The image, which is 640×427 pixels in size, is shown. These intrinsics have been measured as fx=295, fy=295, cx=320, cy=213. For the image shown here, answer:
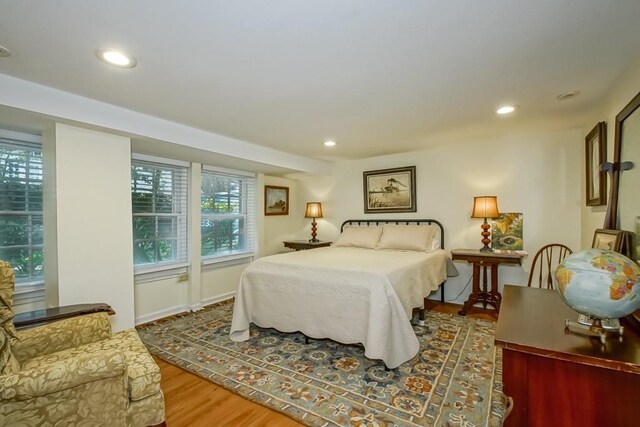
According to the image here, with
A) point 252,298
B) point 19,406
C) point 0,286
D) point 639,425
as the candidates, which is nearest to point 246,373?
point 252,298

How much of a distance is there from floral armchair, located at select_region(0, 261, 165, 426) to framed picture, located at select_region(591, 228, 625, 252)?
2.63m

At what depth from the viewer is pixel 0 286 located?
1.55 metres

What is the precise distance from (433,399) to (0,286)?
2.60 meters

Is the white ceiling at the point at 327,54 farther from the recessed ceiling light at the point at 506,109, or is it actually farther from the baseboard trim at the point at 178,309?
the baseboard trim at the point at 178,309

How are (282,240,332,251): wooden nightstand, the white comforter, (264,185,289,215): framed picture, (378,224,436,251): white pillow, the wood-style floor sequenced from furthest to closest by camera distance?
(264,185,289,215): framed picture, (282,240,332,251): wooden nightstand, (378,224,436,251): white pillow, the white comforter, the wood-style floor

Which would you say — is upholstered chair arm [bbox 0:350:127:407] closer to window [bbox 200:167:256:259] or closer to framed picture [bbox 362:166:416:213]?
window [bbox 200:167:256:259]

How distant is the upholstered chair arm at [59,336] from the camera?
168 cm

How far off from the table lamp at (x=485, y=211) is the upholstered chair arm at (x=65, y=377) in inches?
142

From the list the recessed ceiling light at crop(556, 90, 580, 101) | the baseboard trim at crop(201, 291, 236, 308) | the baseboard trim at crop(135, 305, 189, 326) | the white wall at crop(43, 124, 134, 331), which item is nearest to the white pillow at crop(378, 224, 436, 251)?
the recessed ceiling light at crop(556, 90, 580, 101)

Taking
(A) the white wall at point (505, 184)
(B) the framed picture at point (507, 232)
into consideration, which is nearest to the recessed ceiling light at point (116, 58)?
(A) the white wall at point (505, 184)

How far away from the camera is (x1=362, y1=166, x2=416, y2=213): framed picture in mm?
4359

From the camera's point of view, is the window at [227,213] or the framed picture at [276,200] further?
the framed picture at [276,200]

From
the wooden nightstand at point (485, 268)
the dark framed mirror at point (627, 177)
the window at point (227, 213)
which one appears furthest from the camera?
the window at point (227, 213)

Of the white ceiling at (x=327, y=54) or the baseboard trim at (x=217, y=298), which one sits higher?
the white ceiling at (x=327, y=54)
